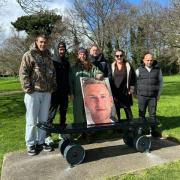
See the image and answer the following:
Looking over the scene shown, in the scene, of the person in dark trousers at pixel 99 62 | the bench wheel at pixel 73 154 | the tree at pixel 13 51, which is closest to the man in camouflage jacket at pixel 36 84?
the bench wheel at pixel 73 154

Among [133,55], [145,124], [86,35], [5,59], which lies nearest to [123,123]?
[145,124]

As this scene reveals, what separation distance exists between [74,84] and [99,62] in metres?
0.76

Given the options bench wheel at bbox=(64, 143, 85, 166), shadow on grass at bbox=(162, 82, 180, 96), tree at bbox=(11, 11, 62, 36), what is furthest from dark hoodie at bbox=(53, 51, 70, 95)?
tree at bbox=(11, 11, 62, 36)

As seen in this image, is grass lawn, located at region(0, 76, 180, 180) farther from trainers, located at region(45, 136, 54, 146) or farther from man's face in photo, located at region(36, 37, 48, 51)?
man's face in photo, located at region(36, 37, 48, 51)

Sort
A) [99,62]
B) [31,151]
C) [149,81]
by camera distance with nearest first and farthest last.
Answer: [31,151] → [99,62] → [149,81]

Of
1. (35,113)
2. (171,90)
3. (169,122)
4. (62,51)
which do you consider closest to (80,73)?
(62,51)

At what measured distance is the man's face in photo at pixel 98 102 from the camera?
6.91 m

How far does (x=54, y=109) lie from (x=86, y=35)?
29.2 metres

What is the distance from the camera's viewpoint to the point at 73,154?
6223 millimetres

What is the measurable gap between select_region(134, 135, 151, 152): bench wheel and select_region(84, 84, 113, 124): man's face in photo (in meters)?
0.64

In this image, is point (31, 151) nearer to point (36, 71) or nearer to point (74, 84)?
point (36, 71)

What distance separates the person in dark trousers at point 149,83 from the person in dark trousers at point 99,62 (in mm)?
784

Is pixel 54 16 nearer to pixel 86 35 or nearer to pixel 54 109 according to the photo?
pixel 86 35

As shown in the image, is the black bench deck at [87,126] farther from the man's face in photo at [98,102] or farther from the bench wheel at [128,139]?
the bench wheel at [128,139]
